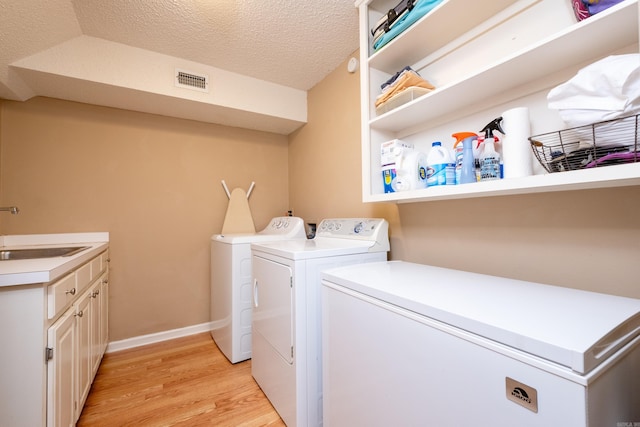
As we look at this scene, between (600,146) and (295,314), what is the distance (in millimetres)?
1302

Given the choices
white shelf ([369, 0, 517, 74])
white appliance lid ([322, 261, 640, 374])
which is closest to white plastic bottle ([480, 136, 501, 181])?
white appliance lid ([322, 261, 640, 374])

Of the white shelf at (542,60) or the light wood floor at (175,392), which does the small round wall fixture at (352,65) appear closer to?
the white shelf at (542,60)

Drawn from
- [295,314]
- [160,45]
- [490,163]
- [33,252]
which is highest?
[160,45]

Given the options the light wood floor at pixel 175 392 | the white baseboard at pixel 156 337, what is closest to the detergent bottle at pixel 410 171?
the light wood floor at pixel 175 392

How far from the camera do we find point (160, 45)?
1.96 m

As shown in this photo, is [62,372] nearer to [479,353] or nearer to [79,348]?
[79,348]

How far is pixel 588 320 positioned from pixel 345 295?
71cm

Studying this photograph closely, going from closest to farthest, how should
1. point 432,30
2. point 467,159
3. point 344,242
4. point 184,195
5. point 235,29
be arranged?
point 467,159 < point 432,30 < point 344,242 < point 235,29 < point 184,195

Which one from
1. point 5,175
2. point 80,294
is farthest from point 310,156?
point 5,175

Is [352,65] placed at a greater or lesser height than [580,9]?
greater

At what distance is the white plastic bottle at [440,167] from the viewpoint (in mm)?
1212

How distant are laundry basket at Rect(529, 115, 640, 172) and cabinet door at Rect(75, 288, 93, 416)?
220 cm

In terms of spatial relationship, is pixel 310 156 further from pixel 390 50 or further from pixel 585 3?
pixel 585 3

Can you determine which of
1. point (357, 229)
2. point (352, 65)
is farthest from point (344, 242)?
point (352, 65)
